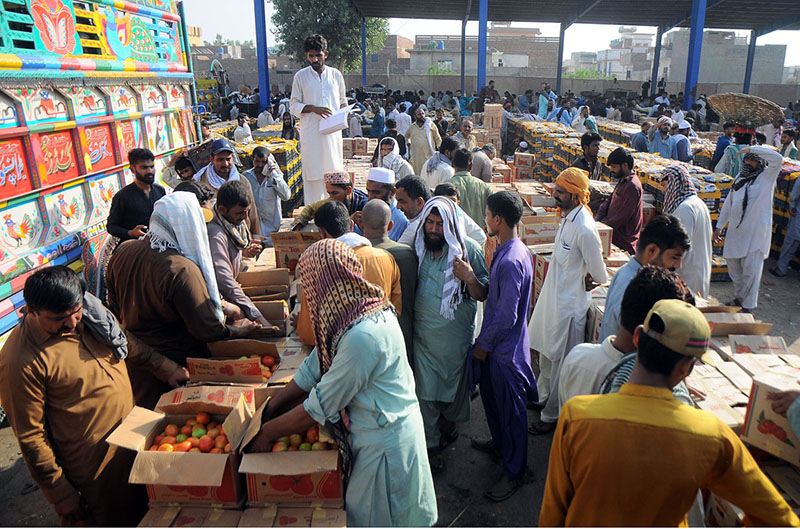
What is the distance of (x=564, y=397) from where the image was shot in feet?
8.63

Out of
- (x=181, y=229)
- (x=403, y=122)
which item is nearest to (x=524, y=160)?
(x=403, y=122)

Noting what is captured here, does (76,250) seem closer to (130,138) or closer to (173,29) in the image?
(130,138)

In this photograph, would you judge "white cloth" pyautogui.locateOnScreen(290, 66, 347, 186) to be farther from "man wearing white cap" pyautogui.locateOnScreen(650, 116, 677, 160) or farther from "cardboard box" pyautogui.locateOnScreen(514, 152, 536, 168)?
"man wearing white cap" pyautogui.locateOnScreen(650, 116, 677, 160)

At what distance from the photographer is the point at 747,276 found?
6.63 m

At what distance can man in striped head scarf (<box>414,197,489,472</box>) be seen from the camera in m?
3.51

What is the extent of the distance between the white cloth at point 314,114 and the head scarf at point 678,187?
3.67 m

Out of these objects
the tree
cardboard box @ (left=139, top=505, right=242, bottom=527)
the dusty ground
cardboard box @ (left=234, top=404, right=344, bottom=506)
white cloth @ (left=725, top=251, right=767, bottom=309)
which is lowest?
the dusty ground

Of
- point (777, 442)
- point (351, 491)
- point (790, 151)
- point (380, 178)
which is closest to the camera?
point (777, 442)

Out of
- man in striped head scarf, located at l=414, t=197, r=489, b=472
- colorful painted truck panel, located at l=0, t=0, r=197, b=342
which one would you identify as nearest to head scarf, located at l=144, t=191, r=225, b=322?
man in striped head scarf, located at l=414, t=197, r=489, b=472

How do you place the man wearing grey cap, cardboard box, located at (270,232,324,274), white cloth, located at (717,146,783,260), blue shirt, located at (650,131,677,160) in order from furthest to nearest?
blue shirt, located at (650,131,677,160)
white cloth, located at (717,146,783,260)
the man wearing grey cap
cardboard box, located at (270,232,324,274)

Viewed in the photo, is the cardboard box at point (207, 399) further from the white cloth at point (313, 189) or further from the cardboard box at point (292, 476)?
the white cloth at point (313, 189)

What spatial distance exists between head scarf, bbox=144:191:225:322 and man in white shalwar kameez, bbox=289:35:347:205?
3.15m

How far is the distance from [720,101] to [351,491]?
11.8m

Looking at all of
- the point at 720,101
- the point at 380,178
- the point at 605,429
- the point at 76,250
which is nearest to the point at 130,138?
the point at 76,250
